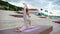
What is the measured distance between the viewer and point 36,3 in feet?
10.0

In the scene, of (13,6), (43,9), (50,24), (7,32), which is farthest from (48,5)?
(7,32)

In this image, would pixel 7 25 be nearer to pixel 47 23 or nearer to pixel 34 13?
pixel 34 13

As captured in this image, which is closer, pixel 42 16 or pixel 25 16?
pixel 25 16

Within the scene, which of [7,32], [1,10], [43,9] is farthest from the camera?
[43,9]

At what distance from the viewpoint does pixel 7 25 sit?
2908 mm

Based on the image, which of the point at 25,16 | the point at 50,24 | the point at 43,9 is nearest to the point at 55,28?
the point at 50,24

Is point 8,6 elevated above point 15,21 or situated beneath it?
elevated above

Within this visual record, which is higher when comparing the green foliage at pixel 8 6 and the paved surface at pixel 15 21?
the green foliage at pixel 8 6

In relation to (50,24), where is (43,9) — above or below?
above

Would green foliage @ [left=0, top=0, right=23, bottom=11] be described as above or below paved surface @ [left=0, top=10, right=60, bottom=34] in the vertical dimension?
above

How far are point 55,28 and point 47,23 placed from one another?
0.14 meters

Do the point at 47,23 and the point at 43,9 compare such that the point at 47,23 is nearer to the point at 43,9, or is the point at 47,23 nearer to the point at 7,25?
the point at 43,9

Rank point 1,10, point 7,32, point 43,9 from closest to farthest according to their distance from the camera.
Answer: point 7,32 → point 1,10 → point 43,9

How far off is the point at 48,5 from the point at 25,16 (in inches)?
22.4
